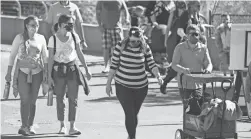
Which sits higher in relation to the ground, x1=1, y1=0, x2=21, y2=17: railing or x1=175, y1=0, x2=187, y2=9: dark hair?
x1=175, y1=0, x2=187, y2=9: dark hair

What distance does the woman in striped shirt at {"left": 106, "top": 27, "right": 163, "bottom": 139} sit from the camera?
1034 cm

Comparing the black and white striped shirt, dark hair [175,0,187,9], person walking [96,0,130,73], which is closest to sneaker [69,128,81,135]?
the black and white striped shirt

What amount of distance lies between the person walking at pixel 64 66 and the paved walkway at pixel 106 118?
428 mm

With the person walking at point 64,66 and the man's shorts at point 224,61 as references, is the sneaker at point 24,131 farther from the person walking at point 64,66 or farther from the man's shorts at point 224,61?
the man's shorts at point 224,61

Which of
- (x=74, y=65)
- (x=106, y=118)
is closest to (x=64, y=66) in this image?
(x=74, y=65)

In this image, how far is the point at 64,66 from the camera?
11141 mm

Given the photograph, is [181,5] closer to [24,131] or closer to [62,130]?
[62,130]

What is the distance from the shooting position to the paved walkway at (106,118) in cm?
1133

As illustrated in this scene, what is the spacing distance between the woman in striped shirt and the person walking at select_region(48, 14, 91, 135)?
956mm

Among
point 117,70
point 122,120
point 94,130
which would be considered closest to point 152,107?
point 122,120

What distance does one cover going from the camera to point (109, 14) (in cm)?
1797

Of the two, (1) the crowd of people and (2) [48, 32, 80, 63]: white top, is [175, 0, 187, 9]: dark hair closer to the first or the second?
(1) the crowd of people

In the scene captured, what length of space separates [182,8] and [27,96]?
446 centimetres

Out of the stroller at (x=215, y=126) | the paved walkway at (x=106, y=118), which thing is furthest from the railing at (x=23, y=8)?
the stroller at (x=215, y=126)
